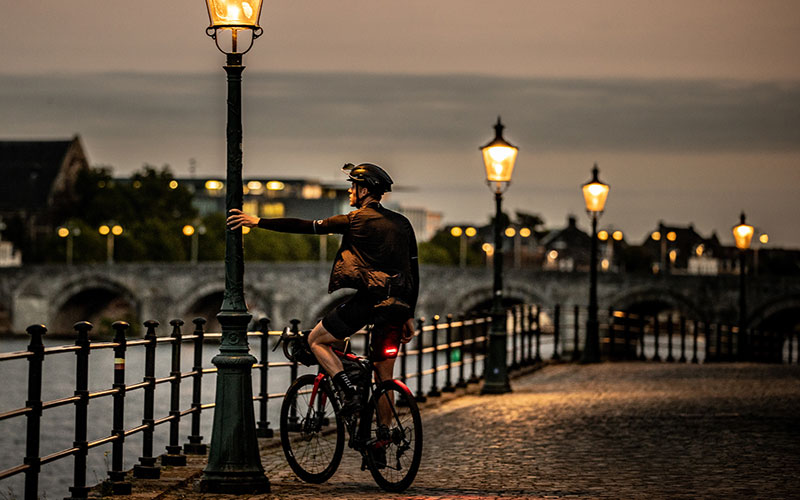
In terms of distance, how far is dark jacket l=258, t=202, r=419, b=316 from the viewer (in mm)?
7176

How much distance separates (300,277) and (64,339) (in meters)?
12.5

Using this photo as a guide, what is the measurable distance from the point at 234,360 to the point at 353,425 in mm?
693

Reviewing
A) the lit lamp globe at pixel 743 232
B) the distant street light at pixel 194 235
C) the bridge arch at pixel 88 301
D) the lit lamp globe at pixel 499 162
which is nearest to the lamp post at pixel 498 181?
the lit lamp globe at pixel 499 162

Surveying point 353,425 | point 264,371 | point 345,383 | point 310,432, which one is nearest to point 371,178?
point 345,383

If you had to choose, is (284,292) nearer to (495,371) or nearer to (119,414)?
(495,371)

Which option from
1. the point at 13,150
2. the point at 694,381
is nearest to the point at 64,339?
the point at 13,150

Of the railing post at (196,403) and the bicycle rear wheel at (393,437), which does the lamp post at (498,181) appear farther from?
the bicycle rear wheel at (393,437)

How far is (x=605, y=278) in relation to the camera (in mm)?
63688

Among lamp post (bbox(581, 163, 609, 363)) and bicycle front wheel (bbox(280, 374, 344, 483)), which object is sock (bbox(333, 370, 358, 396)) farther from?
lamp post (bbox(581, 163, 609, 363))

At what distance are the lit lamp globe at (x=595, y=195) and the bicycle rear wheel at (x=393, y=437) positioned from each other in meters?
13.9

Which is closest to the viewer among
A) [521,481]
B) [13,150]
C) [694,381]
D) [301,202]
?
[521,481]

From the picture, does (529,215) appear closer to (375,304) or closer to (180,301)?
(180,301)

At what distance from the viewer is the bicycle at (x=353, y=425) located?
714 centimetres

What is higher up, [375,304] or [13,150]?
[13,150]
